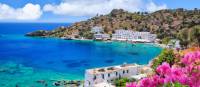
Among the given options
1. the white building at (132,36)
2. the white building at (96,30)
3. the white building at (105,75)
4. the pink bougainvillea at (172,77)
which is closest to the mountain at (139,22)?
the white building at (96,30)

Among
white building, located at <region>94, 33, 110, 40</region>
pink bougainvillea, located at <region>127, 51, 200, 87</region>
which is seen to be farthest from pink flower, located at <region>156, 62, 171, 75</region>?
white building, located at <region>94, 33, 110, 40</region>

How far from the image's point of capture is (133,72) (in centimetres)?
4412

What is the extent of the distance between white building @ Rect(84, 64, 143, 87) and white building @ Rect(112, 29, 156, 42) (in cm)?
8251

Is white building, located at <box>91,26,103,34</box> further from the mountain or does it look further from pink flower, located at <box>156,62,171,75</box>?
pink flower, located at <box>156,62,171,75</box>

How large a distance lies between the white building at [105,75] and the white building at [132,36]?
82.5 metres

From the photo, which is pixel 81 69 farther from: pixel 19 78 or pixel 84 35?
pixel 84 35

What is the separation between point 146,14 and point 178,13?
13383 millimetres

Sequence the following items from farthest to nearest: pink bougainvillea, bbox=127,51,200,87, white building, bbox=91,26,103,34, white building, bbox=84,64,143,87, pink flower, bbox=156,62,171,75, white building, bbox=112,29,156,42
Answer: white building, bbox=91,26,103,34, white building, bbox=112,29,156,42, white building, bbox=84,64,143,87, pink flower, bbox=156,62,171,75, pink bougainvillea, bbox=127,51,200,87

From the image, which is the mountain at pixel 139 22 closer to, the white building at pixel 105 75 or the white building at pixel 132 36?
the white building at pixel 132 36

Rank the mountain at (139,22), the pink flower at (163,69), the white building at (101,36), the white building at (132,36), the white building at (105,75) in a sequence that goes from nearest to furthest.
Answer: the pink flower at (163,69) → the white building at (105,75) → the white building at (132,36) → the white building at (101,36) → the mountain at (139,22)

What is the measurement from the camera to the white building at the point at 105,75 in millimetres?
39281

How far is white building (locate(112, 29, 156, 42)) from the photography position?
416ft

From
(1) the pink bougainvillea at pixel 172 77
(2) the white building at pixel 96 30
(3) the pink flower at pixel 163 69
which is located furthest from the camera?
(2) the white building at pixel 96 30

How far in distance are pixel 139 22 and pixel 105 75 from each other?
360ft
